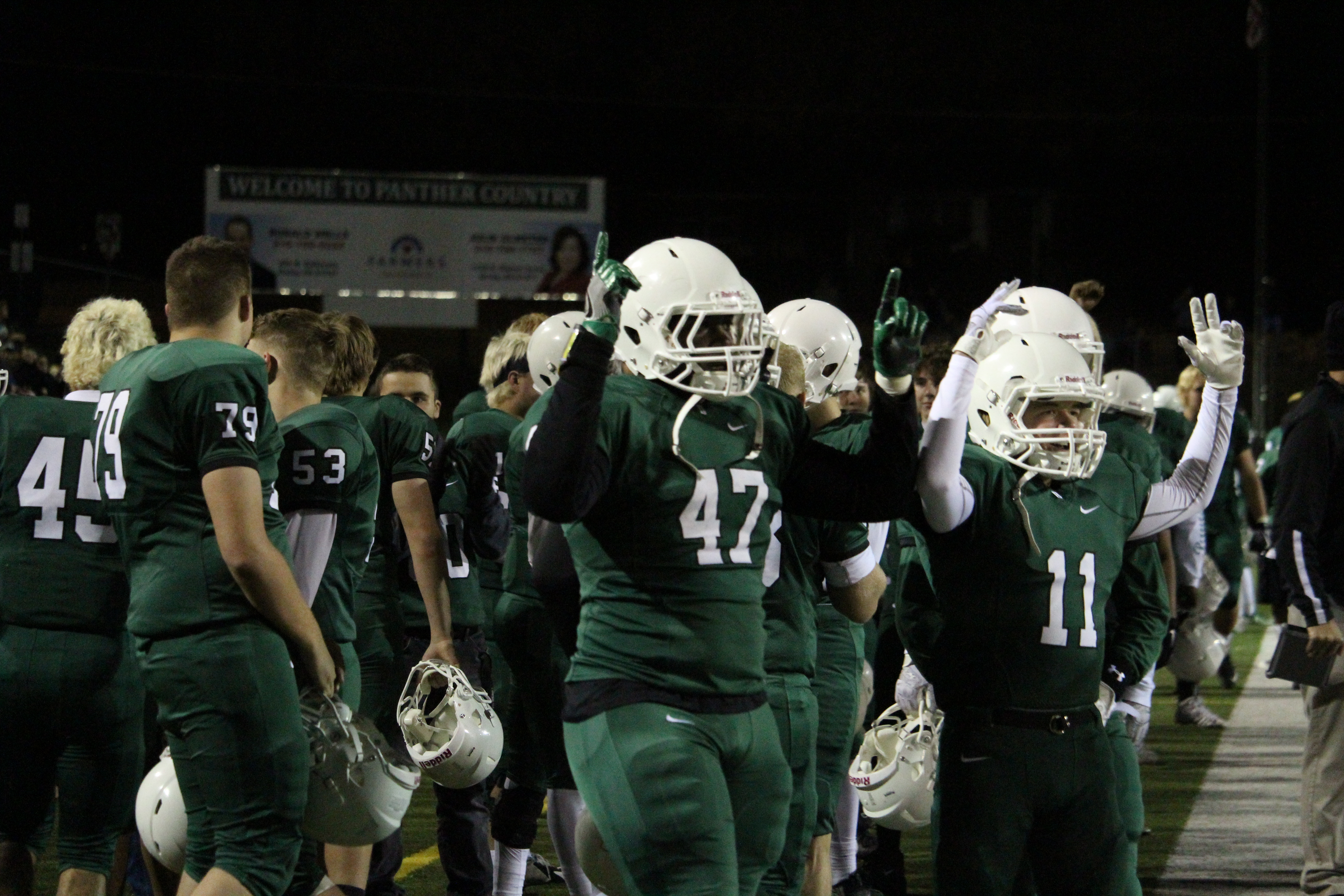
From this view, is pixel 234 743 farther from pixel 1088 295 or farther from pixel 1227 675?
pixel 1227 675

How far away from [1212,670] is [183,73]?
22.7m

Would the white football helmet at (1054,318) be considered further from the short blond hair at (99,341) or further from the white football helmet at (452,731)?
the short blond hair at (99,341)

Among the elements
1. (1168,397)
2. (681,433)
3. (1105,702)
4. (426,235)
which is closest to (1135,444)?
(1105,702)

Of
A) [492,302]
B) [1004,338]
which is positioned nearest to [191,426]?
Result: [1004,338]

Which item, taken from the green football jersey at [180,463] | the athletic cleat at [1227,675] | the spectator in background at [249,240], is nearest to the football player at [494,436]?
the green football jersey at [180,463]

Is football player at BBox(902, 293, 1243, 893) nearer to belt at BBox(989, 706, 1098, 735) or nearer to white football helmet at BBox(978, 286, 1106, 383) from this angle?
belt at BBox(989, 706, 1098, 735)

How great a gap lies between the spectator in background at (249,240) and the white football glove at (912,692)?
1927 centimetres

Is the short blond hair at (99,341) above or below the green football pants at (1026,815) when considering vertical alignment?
above

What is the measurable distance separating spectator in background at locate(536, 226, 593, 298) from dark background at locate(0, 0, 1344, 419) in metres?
4.86

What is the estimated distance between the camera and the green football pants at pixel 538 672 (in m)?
4.93

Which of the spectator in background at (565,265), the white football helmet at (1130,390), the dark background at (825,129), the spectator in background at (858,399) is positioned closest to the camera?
the spectator in background at (858,399)

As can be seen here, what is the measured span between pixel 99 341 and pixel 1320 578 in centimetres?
403

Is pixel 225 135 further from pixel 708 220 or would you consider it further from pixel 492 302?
pixel 708 220

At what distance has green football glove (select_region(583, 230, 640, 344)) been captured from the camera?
314cm
